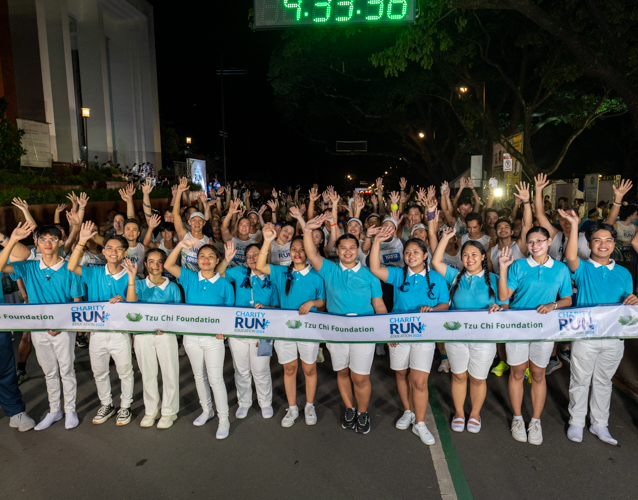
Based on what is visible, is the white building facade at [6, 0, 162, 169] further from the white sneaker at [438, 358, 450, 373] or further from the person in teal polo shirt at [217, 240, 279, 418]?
the white sneaker at [438, 358, 450, 373]

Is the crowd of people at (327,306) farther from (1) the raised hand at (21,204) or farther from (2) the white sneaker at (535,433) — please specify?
(1) the raised hand at (21,204)

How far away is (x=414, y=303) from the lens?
429 centimetres

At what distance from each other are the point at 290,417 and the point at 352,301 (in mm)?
1314

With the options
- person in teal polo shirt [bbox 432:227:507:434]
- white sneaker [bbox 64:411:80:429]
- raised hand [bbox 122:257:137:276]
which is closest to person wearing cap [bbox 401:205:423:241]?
person in teal polo shirt [bbox 432:227:507:434]

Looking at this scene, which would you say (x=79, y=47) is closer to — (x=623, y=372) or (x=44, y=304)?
(x=44, y=304)

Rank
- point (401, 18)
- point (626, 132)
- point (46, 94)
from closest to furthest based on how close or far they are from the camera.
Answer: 1. point (401, 18)
2. point (46, 94)
3. point (626, 132)

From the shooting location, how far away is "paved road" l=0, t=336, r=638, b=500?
3.48 metres

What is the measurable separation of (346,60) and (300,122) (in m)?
11.7

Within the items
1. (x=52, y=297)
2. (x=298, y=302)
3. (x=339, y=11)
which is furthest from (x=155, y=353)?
(x=339, y=11)

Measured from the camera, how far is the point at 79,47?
992 inches

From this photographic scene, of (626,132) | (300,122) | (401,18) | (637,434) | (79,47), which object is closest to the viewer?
(637,434)

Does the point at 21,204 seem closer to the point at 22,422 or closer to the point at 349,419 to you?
the point at 22,422

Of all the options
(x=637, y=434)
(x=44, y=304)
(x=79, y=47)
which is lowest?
(x=637, y=434)

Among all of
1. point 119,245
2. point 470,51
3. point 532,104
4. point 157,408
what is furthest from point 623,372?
point 532,104
